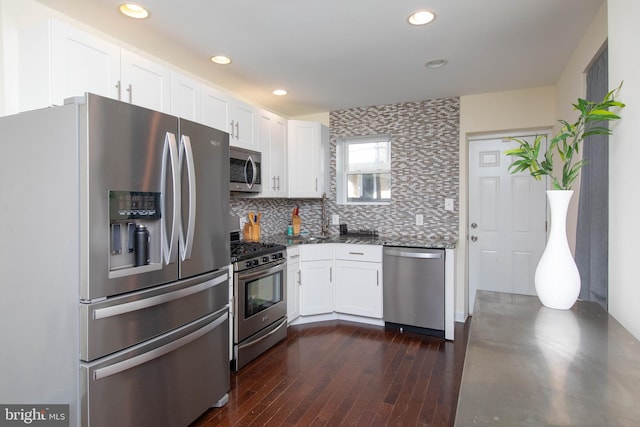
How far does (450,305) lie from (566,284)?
6.25 feet

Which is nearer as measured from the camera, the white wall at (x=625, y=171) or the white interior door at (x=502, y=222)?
the white wall at (x=625, y=171)

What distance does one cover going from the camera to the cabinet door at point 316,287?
360 centimetres

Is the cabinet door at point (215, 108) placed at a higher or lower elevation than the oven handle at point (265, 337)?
higher

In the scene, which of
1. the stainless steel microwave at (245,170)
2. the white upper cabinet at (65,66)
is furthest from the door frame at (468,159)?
the white upper cabinet at (65,66)

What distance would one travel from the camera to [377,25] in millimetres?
2197

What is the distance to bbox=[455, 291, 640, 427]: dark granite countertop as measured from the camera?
74 centimetres

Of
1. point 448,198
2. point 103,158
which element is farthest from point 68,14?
point 448,198

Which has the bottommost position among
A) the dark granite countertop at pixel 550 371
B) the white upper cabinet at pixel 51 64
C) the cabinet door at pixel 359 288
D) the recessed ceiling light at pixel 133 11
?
the cabinet door at pixel 359 288

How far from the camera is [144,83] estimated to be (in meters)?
2.24

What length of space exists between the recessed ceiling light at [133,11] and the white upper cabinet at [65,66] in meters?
0.23

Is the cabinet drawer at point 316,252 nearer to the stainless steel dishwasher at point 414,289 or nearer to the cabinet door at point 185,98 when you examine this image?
the stainless steel dishwasher at point 414,289

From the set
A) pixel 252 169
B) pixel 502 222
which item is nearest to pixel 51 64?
pixel 252 169

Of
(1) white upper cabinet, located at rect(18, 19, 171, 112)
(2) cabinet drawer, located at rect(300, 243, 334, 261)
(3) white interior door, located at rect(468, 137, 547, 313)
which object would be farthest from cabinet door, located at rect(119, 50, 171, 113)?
(3) white interior door, located at rect(468, 137, 547, 313)

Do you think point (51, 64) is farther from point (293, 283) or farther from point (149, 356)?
point (293, 283)
